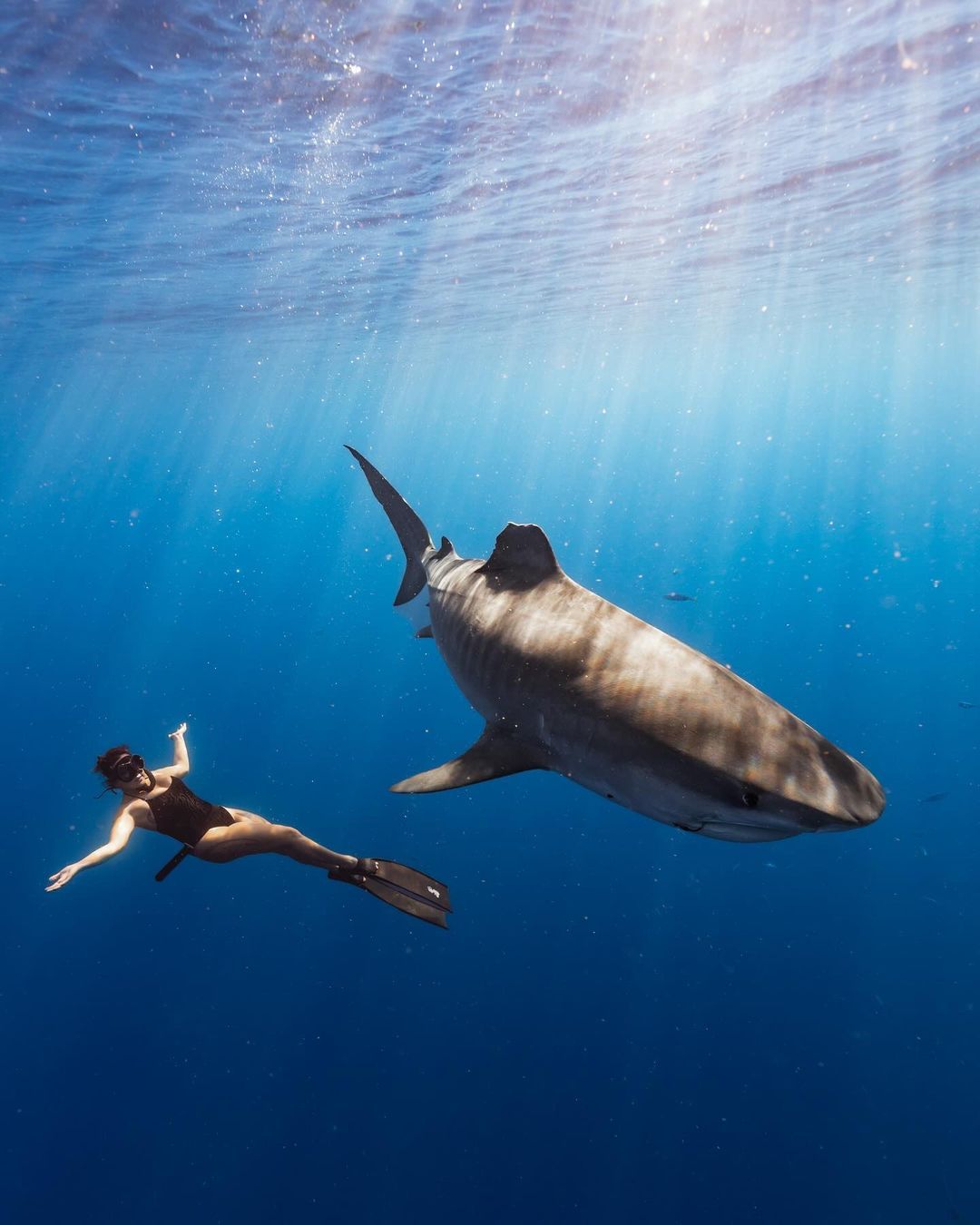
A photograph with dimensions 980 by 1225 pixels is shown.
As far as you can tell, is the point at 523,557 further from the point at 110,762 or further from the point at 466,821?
the point at 466,821

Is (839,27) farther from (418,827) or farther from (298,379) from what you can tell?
(298,379)

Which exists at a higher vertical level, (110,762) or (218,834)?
(110,762)

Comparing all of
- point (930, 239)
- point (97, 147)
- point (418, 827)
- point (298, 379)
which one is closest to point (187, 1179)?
point (418, 827)

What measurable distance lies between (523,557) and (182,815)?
378cm

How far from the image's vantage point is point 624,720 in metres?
3.37

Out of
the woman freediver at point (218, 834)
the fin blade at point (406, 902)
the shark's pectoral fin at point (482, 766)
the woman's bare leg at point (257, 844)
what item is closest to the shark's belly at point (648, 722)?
the shark's pectoral fin at point (482, 766)

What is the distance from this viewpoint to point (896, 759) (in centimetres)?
2012

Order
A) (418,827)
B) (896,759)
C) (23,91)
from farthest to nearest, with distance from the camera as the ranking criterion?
(896,759) < (418,827) < (23,91)

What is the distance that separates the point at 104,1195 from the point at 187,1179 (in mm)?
1371

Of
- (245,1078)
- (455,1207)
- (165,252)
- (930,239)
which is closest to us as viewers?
(455,1207)

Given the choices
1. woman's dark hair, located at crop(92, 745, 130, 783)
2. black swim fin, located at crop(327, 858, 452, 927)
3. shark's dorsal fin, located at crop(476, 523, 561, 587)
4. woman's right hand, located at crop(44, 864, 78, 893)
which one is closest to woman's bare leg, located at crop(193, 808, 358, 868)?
black swim fin, located at crop(327, 858, 452, 927)

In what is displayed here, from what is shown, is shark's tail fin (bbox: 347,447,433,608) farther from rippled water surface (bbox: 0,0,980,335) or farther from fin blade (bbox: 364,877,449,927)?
rippled water surface (bbox: 0,0,980,335)

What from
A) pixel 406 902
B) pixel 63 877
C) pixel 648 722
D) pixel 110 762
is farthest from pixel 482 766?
pixel 110 762

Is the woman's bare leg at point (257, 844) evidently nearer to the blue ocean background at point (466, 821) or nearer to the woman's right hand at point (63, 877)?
the woman's right hand at point (63, 877)
